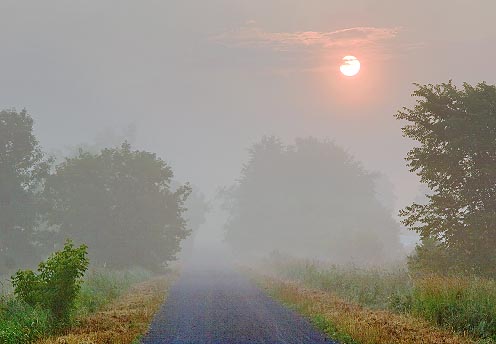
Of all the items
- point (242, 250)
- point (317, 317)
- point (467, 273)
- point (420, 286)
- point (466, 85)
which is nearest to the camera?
point (317, 317)

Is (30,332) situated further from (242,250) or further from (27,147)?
(242,250)

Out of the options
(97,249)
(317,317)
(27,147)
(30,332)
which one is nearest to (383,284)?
(317,317)

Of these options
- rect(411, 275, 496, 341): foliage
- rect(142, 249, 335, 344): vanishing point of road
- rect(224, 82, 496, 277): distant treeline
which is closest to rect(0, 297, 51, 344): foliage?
rect(142, 249, 335, 344): vanishing point of road

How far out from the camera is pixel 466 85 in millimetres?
21109

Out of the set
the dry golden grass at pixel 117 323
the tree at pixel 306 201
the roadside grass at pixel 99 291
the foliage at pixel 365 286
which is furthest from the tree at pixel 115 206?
the tree at pixel 306 201

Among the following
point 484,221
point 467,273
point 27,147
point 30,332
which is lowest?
point 30,332

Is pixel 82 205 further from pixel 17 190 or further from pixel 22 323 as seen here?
pixel 22 323

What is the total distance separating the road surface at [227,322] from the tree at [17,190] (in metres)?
22.7

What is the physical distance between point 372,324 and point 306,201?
5245 cm

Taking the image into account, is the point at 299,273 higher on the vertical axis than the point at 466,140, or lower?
lower

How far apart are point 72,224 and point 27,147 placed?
26.3 feet

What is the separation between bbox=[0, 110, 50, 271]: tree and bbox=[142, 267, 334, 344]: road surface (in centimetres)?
2272

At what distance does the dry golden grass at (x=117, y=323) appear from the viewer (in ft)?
40.2

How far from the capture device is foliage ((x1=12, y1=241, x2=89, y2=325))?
1405 cm
